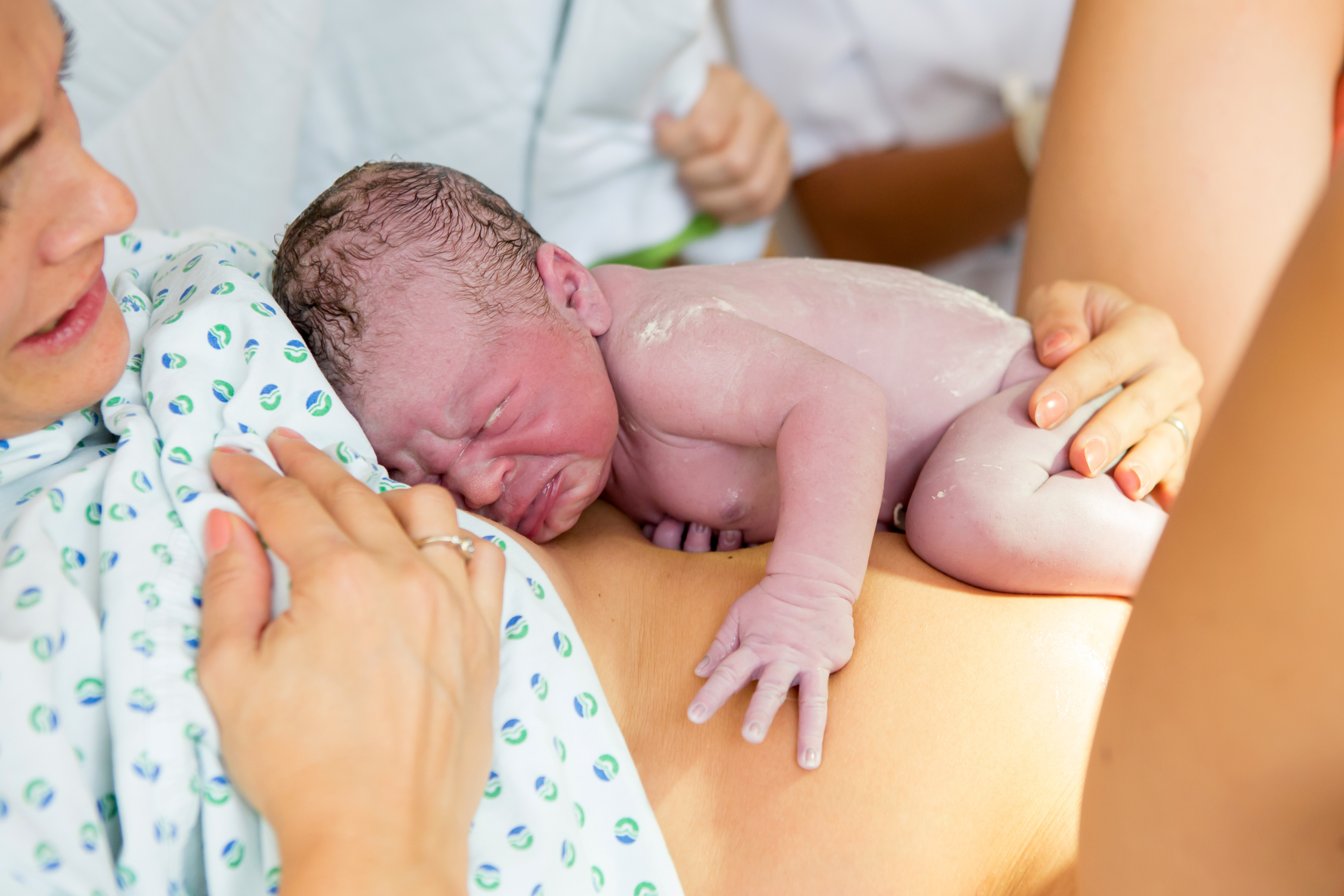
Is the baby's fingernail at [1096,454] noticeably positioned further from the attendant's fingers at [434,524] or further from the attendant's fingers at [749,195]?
the attendant's fingers at [749,195]

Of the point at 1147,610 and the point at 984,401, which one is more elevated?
the point at 1147,610

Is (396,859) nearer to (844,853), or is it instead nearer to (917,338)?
(844,853)

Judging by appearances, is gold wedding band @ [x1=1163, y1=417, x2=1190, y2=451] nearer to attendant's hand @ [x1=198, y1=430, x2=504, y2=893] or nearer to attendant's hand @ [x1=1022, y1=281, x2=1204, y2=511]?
attendant's hand @ [x1=1022, y1=281, x2=1204, y2=511]

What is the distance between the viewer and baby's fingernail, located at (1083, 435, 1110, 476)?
1.17m

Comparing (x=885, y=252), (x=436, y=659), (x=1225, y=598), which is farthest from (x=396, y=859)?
(x=885, y=252)

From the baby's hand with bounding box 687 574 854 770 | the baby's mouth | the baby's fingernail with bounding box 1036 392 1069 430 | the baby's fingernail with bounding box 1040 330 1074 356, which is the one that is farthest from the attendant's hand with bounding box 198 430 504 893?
the baby's fingernail with bounding box 1040 330 1074 356

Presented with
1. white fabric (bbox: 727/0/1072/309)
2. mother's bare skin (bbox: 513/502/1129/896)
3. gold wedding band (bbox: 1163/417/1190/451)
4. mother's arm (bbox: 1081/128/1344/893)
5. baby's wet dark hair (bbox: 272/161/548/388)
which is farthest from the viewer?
white fabric (bbox: 727/0/1072/309)

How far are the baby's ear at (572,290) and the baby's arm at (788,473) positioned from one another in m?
0.07

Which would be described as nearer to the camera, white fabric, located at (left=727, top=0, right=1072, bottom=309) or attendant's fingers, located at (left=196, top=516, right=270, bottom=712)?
attendant's fingers, located at (left=196, top=516, right=270, bottom=712)

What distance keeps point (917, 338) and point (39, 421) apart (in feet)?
3.32

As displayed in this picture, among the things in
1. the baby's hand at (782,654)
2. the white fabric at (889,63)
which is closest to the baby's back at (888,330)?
the baby's hand at (782,654)

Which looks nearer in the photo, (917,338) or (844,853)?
(844,853)

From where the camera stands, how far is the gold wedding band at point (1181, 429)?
1.27 m

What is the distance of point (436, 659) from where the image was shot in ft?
2.52
